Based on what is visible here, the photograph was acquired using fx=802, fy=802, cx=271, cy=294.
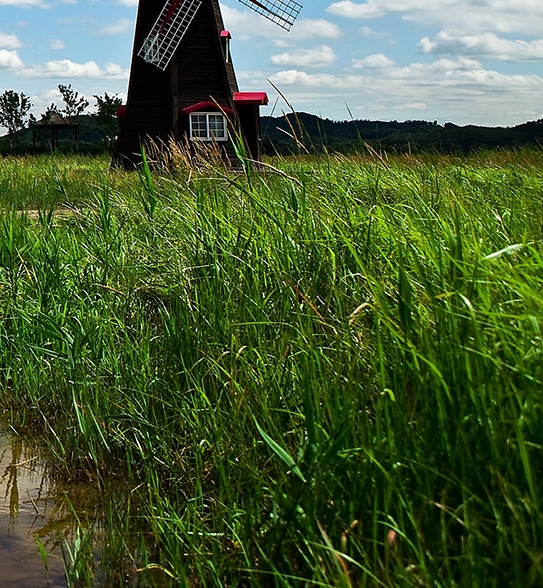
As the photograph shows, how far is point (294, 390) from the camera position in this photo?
2.61 metres

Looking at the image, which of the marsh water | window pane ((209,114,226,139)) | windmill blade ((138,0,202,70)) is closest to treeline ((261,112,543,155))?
the marsh water

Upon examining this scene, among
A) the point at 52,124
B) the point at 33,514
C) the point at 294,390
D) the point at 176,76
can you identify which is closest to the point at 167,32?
the point at 176,76

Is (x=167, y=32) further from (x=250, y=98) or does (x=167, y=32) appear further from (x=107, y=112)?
(x=107, y=112)

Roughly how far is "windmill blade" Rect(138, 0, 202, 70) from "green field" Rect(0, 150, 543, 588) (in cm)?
1280

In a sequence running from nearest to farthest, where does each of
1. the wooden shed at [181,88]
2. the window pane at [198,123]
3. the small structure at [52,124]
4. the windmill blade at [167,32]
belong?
the windmill blade at [167,32] < the wooden shed at [181,88] < the window pane at [198,123] < the small structure at [52,124]

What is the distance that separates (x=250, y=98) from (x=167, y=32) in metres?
2.38

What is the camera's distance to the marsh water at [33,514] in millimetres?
2562

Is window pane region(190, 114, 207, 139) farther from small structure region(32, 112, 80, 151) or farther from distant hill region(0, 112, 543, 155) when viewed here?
small structure region(32, 112, 80, 151)

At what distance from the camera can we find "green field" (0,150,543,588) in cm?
175

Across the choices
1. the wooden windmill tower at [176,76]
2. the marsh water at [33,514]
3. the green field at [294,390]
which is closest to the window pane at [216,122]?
the wooden windmill tower at [176,76]

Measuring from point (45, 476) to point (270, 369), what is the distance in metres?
1.18

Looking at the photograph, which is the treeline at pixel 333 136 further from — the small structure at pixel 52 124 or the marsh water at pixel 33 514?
the small structure at pixel 52 124

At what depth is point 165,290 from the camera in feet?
11.9

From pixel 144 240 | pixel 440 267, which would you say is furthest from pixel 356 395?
pixel 144 240
